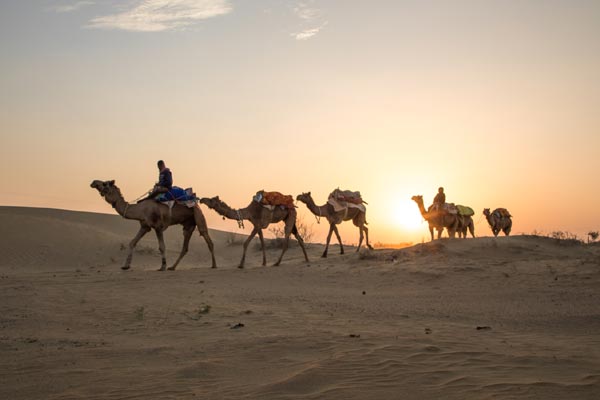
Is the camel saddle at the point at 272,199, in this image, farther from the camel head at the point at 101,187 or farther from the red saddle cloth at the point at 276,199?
the camel head at the point at 101,187

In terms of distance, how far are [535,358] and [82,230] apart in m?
24.5

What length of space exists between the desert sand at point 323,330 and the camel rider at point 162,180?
111 inches

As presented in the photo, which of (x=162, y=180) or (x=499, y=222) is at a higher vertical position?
(x=162, y=180)

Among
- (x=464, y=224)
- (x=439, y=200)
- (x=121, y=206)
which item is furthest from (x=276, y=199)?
(x=464, y=224)

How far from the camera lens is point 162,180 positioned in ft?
58.4

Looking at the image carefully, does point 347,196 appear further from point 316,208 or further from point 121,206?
point 121,206

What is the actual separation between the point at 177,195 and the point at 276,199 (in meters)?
3.30

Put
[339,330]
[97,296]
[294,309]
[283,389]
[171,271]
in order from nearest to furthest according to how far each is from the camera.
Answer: [283,389] < [339,330] < [294,309] < [97,296] < [171,271]

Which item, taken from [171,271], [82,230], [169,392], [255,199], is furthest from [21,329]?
[82,230]

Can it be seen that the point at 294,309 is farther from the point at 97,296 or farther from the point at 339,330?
the point at 97,296

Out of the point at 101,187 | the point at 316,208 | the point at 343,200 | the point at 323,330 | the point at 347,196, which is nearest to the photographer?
the point at 323,330

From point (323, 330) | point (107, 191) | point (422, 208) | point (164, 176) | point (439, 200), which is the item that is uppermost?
point (164, 176)

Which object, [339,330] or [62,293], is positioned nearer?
[339,330]

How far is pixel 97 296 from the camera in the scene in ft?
36.8
